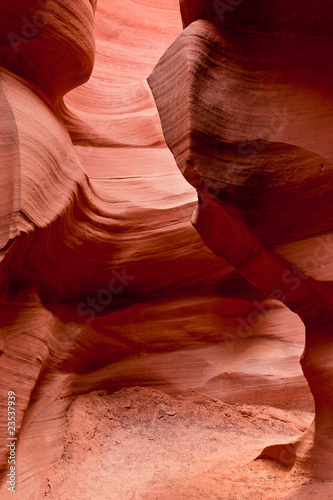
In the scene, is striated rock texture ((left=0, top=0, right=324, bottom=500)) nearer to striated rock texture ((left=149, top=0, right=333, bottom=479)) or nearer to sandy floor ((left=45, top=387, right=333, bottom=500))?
striated rock texture ((left=149, top=0, right=333, bottom=479))

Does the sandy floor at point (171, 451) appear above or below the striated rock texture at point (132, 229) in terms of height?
below

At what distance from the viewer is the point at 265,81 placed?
2766mm

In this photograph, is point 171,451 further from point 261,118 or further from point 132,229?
point 261,118

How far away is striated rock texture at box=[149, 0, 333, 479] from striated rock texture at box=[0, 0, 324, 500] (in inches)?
0.4

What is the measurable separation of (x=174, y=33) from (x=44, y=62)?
3305mm

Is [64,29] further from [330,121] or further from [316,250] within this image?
[316,250]

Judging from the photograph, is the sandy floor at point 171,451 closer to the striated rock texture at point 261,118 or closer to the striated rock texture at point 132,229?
the striated rock texture at point 132,229

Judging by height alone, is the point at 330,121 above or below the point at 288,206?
above

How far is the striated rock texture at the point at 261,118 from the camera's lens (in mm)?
2641

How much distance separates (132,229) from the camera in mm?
4586

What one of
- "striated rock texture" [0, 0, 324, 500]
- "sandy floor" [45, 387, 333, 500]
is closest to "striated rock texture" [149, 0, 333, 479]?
"striated rock texture" [0, 0, 324, 500]

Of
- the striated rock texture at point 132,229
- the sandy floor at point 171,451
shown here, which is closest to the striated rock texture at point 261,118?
the striated rock texture at point 132,229

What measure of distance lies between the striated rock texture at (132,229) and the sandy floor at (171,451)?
129mm

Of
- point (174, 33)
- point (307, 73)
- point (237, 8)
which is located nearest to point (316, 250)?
point (307, 73)
